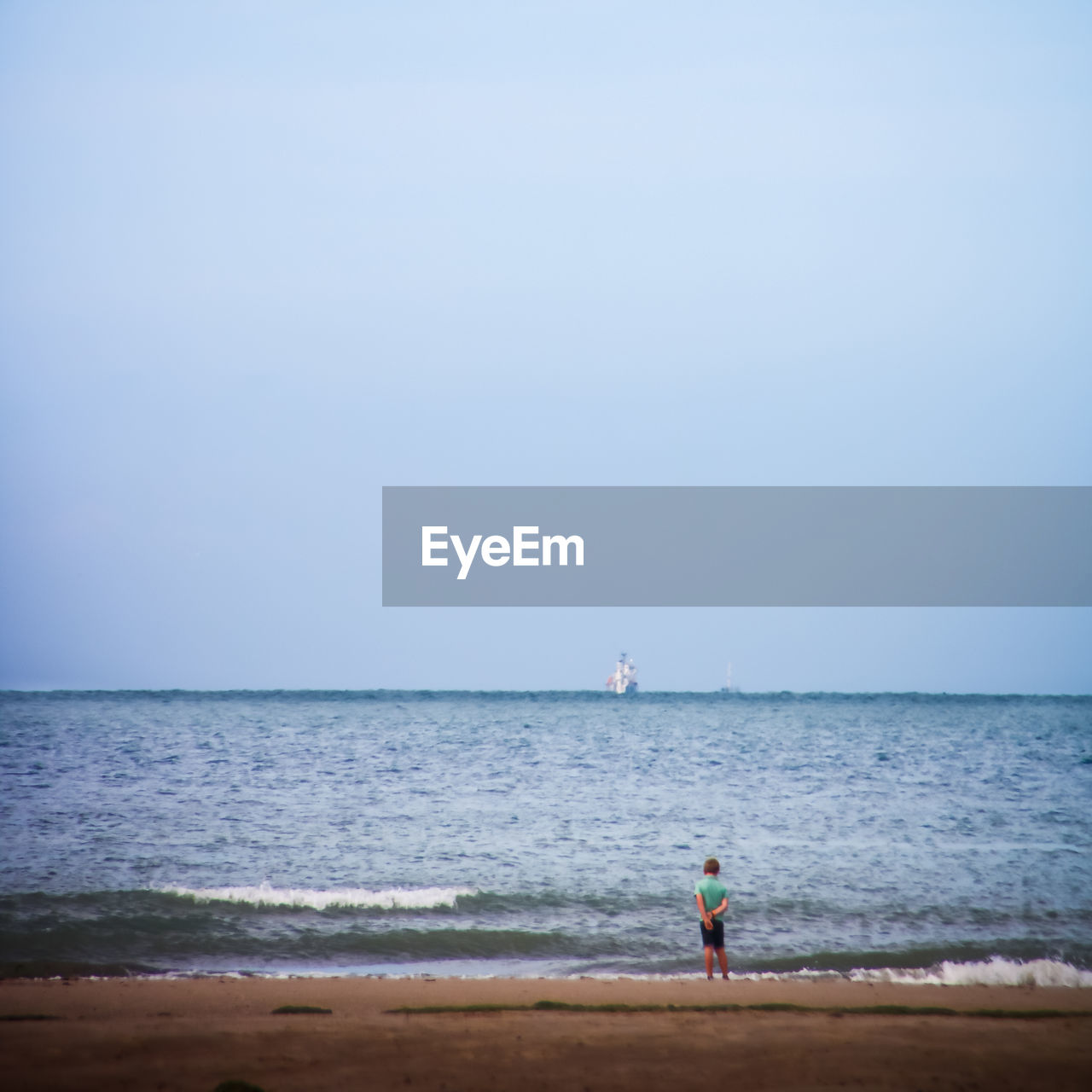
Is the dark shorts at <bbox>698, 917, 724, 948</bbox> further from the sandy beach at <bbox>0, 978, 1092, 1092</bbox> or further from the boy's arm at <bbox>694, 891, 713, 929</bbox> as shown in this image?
the sandy beach at <bbox>0, 978, 1092, 1092</bbox>

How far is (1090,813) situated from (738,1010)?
77.3 feet

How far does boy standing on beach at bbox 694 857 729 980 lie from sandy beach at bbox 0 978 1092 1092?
2.69 ft

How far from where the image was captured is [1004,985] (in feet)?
43.8

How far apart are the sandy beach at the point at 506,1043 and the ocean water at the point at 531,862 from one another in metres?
2.31

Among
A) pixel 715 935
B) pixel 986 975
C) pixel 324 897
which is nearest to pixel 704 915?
pixel 715 935

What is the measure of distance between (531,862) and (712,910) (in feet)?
28.3

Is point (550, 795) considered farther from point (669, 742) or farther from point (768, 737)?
point (768, 737)

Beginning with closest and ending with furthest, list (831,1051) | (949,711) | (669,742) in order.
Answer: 1. (831,1051)
2. (669,742)
3. (949,711)

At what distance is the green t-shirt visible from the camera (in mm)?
12734

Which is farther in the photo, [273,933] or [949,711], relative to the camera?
[949,711]

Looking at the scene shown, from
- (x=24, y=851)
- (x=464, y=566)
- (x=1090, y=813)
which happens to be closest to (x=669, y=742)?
(x=464, y=566)

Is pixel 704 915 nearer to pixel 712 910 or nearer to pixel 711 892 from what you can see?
pixel 712 910

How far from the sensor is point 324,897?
690 inches

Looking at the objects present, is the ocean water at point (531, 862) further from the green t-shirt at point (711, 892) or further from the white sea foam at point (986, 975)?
the green t-shirt at point (711, 892)
